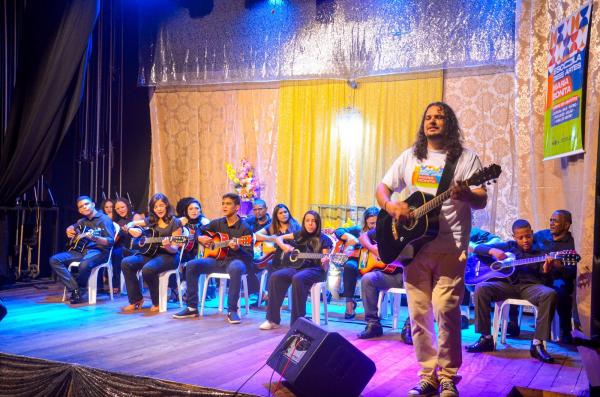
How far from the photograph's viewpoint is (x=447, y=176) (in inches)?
126

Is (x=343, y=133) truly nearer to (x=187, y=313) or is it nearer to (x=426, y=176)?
(x=187, y=313)

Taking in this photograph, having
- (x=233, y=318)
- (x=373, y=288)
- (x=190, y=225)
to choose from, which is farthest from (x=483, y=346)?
(x=190, y=225)

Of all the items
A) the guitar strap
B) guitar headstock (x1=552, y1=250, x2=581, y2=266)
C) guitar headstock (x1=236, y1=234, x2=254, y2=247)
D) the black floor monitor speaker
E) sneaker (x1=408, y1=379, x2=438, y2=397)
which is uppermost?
the guitar strap

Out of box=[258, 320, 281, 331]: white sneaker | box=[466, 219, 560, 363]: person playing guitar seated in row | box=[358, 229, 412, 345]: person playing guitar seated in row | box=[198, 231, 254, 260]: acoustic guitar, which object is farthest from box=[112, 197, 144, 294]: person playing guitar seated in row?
box=[466, 219, 560, 363]: person playing guitar seated in row

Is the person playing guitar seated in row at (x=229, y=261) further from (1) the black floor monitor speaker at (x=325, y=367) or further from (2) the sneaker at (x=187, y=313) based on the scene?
(1) the black floor monitor speaker at (x=325, y=367)

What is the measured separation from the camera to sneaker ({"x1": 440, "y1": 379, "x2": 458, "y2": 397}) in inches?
122

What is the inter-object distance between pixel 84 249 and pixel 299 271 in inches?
119

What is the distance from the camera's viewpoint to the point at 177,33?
9.85m

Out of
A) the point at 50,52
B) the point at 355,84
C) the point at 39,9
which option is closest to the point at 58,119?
the point at 50,52

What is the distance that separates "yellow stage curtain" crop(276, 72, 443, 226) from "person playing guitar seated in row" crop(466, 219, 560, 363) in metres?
3.13

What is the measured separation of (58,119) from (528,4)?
20.1 ft

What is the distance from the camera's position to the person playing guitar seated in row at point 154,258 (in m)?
6.39

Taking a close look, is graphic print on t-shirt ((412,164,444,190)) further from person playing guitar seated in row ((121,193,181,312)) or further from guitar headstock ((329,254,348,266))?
person playing guitar seated in row ((121,193,181,312))

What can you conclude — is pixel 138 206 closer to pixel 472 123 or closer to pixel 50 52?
pixel 50 52
